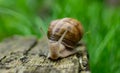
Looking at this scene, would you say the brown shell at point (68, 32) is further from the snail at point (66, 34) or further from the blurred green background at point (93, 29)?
the blurred green background at point (93, 29)

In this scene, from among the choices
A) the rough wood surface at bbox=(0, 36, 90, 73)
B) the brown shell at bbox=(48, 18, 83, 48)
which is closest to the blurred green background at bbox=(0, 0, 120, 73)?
the brown shell at bbox=(48, 18, 83, 48)

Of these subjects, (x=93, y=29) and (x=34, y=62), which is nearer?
(x=34, y=62)

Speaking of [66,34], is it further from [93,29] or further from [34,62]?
[93,29]

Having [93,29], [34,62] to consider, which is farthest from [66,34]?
[93,29]

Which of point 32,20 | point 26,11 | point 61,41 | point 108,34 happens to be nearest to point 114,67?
point 108,34

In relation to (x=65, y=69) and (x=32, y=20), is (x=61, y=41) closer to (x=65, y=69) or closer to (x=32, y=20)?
(x=65, y=69)

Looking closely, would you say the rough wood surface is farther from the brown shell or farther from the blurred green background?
the blurred green background
